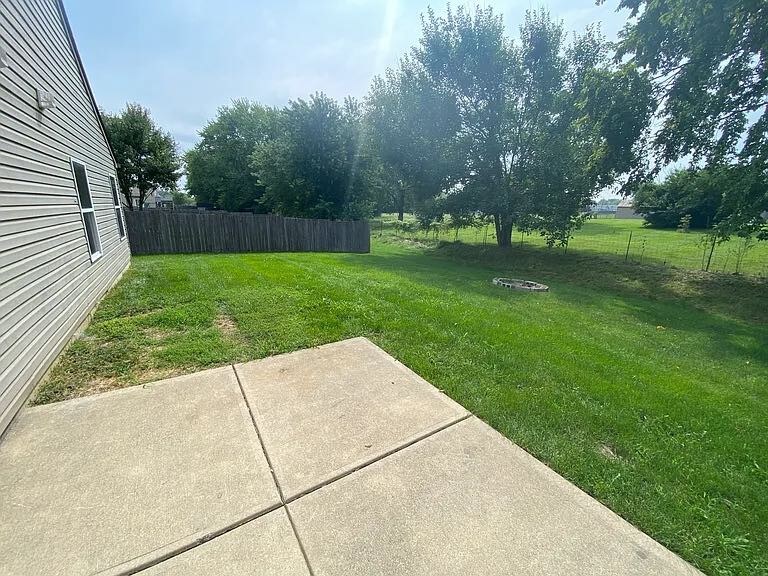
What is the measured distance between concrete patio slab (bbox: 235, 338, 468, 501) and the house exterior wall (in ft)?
5.15

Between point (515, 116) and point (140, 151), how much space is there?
2090cm

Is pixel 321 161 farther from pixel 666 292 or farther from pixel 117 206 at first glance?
pixel 666 292

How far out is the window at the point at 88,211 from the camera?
197 inches

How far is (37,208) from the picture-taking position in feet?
10.4

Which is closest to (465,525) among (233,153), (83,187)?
(83,187)

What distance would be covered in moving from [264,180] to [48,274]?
14594 millimetres

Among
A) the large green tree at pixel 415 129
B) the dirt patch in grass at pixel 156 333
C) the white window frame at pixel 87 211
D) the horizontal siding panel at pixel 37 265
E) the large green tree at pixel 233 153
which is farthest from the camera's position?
the large green tree at pixel 233 153

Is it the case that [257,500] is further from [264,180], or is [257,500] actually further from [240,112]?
[240,112]

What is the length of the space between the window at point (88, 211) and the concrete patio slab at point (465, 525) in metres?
5.43

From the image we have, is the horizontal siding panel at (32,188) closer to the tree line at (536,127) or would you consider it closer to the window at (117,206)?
the window at (117,206)

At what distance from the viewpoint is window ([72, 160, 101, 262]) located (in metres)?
5.00

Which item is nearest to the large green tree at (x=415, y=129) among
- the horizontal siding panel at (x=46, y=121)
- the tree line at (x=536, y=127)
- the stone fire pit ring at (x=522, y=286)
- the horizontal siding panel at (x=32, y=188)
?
the tree line at (x=536, y=127)

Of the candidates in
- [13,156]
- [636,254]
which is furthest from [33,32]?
[636,254]

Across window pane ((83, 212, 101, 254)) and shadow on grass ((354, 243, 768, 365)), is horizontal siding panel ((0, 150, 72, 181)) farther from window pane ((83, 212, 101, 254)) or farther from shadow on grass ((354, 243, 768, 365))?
shadow on grass ((354, 243, 768, 365))
